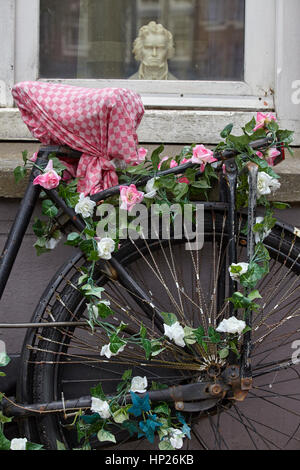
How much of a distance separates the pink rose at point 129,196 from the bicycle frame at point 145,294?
44mm

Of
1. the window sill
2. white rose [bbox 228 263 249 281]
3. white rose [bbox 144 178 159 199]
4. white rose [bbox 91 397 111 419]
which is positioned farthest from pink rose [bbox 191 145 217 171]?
white rose [bbox 91 397 111 419]

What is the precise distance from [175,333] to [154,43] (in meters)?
1.38

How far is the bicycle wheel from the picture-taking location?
2.33 meters

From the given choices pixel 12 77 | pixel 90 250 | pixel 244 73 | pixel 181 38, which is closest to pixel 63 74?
pixel 12 77

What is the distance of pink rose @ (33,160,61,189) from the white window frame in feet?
2.02

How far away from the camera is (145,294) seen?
2.29 m

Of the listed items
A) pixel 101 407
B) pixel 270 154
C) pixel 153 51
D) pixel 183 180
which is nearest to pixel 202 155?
pixel 183 180

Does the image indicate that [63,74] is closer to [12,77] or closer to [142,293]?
[12,77]

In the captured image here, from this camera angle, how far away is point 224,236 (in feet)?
8.04

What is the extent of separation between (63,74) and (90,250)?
102 centimetres

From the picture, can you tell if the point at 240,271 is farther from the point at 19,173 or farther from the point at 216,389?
the point at 19,173

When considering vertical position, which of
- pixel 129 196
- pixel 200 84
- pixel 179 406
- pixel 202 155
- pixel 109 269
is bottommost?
pixel 179 406

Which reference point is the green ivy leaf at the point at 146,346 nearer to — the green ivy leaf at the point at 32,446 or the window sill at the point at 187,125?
the green ivy leaf at the point at 32,446

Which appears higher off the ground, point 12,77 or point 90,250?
point 12,77
